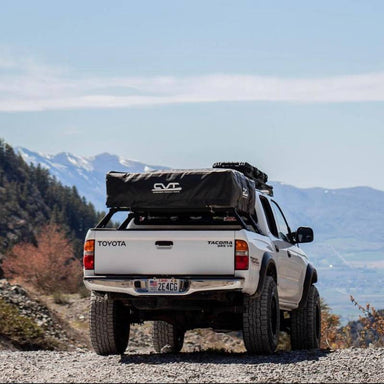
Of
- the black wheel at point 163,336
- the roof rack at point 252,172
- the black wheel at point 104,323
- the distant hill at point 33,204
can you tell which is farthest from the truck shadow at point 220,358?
the distant hill at point 33,204

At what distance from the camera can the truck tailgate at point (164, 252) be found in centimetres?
1141

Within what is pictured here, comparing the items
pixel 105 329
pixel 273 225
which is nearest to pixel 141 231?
pixel 105 329

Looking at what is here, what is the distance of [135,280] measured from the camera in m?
11.7

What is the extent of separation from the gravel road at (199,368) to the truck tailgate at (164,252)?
106cm

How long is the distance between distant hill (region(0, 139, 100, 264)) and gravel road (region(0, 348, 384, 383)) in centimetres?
10117

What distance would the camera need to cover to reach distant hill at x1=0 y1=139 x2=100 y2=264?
121 metres

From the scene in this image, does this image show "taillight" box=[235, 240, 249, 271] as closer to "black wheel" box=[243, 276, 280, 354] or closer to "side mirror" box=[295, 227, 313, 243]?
"black wheel" box=[243, 276, 280, 354]

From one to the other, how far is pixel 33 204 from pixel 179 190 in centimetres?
12213

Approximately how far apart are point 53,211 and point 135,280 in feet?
385

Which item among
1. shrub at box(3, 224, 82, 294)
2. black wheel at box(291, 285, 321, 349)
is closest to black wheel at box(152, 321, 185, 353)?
black wheel at box(291, 285, 321, 349)

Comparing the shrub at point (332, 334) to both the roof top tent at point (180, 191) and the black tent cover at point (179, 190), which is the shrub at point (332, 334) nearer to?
the roof top tent at point (180, 191)

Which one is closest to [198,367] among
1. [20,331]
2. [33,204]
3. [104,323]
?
[104,323]

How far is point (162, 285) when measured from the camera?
38.3ft

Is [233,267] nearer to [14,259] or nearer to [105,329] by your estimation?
[105,329]
